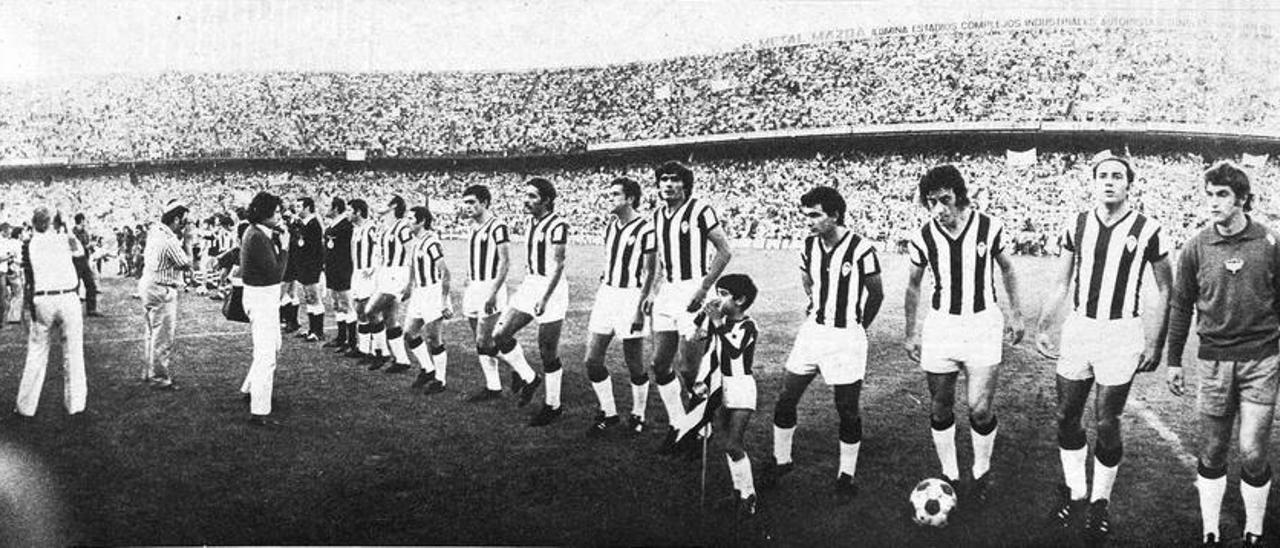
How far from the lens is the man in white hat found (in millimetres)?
4887

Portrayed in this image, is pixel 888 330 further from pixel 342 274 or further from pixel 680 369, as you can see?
pixel 342 274

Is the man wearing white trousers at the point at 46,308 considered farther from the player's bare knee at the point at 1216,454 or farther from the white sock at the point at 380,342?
the player's bare knee at the point at 1216,454

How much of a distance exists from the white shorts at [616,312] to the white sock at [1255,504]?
2682 mm

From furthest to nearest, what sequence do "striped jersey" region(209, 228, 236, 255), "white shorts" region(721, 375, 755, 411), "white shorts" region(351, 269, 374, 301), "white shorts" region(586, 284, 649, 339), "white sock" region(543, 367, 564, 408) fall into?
1. "striped jersey" region(209, 228, 236, 255)
2. "white shorts" region(351, 269, 374, 301)
3. "white sock" region(543, 367, 564, 408)
4. "white shorts" region(586, 284, 649, 339)
5. "white shorts" region(721, 375, 755, 411)

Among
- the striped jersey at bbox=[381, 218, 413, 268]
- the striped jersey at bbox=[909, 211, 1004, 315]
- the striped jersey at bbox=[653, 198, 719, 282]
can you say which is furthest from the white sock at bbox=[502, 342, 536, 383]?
the striped jersey at bbox=[909, 211, 1004, 315]

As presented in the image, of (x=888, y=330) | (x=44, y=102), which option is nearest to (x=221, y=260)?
(x=44, y=102)

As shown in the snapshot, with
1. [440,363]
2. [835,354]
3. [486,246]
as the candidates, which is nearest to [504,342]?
[486,246]

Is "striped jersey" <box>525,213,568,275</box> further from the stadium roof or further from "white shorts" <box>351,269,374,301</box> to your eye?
"white shorts" <box>351,269,374,301</box>

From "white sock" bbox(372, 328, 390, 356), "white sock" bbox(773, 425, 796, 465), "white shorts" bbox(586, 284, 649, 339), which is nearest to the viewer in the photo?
"white sock" bbox(773, 425, 796, 465)

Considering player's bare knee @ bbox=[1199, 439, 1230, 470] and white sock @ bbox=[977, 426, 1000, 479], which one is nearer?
player's bare knee @ bbox=[1199, 439, 1230, 470]

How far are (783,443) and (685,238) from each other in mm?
1144

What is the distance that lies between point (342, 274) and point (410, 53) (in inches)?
106

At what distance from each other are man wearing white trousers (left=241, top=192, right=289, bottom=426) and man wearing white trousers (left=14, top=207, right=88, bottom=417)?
91 centimetres

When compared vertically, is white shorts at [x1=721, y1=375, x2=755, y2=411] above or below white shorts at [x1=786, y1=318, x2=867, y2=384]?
below
